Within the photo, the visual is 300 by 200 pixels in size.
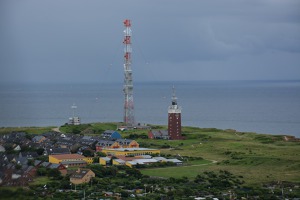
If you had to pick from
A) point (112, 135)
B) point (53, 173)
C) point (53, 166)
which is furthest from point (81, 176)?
point (112, 135)

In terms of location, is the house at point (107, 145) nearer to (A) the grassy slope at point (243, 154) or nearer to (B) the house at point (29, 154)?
(A) the grassy slope at point (243, 154)

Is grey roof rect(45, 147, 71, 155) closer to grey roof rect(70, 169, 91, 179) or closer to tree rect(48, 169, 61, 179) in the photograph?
tree rect(48, 169, 61, 179)

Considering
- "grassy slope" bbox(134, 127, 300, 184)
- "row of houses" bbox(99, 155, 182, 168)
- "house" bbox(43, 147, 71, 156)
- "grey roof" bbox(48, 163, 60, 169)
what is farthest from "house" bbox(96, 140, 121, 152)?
"grey roof" bbox(48, 163, 60, 169)

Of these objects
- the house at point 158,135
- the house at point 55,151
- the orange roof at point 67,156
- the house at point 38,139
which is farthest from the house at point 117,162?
the house at point 158,135

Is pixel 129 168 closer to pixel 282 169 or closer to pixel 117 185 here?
pixel 117 185

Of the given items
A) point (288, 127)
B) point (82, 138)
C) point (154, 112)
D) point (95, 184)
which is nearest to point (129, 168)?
point (95, 184)
